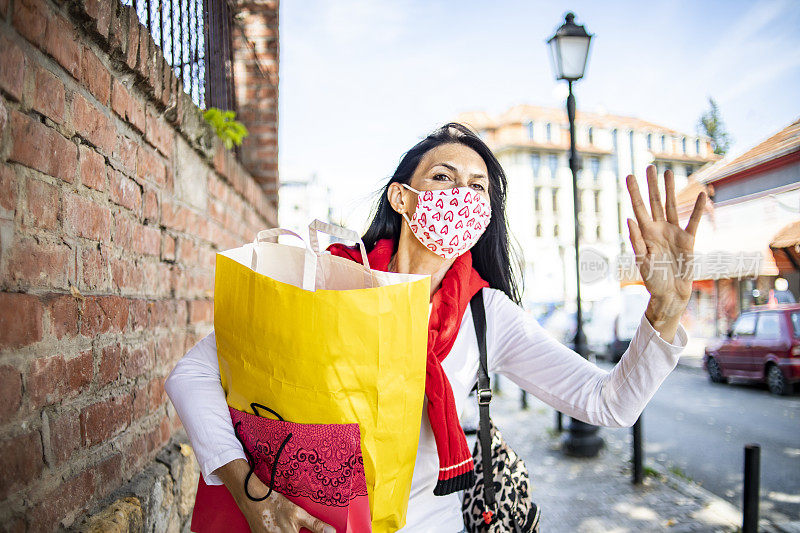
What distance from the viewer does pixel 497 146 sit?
1799 inches

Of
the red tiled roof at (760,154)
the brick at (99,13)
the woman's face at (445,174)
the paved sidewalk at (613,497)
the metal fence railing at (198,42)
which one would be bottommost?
the paved sidewalk at (613,497)

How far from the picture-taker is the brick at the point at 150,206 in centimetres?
195

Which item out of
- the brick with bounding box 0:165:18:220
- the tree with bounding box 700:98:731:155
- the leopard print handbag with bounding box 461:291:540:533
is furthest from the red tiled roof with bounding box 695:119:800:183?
the brick with bounding box 0:165:18:220

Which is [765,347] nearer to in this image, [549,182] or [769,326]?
[769,326]

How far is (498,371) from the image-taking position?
6.75 feet

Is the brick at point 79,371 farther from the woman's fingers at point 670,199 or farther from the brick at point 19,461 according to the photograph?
the woman's fingers at point 670,199

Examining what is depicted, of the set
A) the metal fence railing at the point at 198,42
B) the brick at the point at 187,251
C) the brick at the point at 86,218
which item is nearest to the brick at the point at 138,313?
the brick at the point at 86,218

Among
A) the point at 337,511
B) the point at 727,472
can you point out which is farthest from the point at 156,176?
the point at 727,472

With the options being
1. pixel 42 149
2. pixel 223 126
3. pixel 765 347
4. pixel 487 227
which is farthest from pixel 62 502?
pixel 765 347

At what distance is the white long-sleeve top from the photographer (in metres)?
1.37

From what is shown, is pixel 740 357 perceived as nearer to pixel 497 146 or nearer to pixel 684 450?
pixel 684 450

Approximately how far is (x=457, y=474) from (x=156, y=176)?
1532mm

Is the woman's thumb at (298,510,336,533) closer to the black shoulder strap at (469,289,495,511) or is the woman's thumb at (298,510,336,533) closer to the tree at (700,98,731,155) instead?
the black shoulder strap at (469,289,495,511)

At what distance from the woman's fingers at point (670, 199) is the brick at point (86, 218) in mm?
1608
